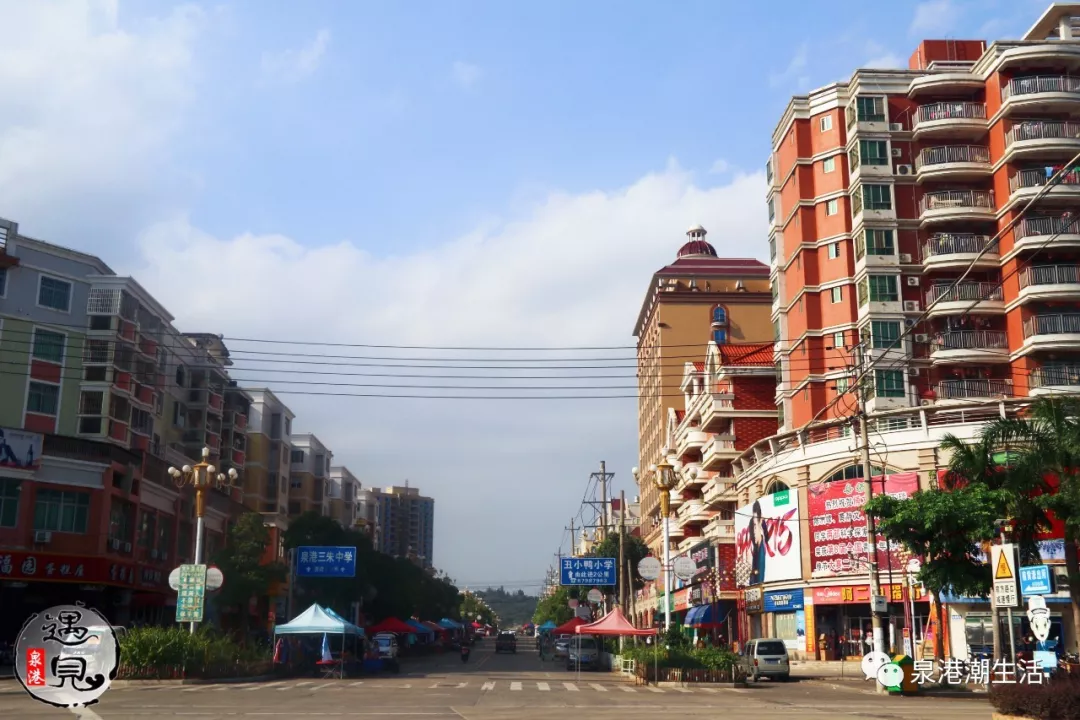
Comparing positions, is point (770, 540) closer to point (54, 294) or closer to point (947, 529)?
point (947, 529)

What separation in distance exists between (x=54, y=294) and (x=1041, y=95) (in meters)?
54.3

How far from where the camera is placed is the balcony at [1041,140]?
54188 mm

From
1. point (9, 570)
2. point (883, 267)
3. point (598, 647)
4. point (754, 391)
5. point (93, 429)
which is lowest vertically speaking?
point (598, 647)

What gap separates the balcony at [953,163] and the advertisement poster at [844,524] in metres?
18.2

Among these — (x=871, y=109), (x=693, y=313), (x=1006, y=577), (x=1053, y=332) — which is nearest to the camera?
(x=1006, y=577)

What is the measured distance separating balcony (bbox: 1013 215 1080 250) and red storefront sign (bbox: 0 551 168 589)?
161 ft

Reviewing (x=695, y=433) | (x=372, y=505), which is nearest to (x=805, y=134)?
(x=695, y=433)

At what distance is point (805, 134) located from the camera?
206ft

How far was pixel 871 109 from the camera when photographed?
59.3 metres

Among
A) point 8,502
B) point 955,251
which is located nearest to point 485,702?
point 8,502

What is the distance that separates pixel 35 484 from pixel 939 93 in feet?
172

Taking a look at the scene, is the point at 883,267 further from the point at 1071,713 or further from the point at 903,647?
the point at 1071,713

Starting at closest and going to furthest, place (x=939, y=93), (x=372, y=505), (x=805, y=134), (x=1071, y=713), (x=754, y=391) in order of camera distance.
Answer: (x=1071, y=713), (x=939, y=93), (x=805, y=134), (x=754, y=391), (x=372, y=505)

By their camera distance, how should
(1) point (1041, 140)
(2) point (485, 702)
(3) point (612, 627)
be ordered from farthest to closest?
1. (1) point (1041, 140)
2. (3) point (612, 627)
3. (2) point (485, 702)
